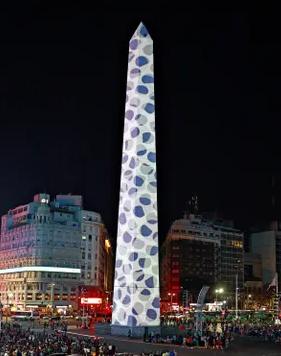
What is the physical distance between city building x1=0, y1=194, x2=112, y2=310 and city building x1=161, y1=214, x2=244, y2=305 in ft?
74.3

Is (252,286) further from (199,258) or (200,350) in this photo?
(200,350)

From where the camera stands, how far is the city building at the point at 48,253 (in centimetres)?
13188

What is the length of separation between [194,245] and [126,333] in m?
114

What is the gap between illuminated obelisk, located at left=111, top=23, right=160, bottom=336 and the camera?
48.1 metres

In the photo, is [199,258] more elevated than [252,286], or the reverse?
[199,258]

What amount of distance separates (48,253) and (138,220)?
87.8 meters

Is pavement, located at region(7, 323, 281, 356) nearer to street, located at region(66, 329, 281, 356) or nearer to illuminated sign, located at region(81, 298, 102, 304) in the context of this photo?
street, located at region(66, 329, 281, 356)

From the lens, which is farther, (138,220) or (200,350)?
(138,220)

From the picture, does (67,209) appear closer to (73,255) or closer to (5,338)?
(73,255)

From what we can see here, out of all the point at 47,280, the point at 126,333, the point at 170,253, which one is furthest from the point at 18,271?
the point at 126,333

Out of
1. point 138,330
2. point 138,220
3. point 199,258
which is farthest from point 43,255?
point 138,330

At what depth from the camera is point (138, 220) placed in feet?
160

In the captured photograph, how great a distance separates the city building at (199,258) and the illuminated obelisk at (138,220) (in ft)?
344

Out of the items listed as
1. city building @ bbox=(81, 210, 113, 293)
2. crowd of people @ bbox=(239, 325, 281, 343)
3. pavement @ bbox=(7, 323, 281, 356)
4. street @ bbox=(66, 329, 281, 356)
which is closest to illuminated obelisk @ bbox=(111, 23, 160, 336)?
pavement @ bbox=(7, 323, 281, 356)
